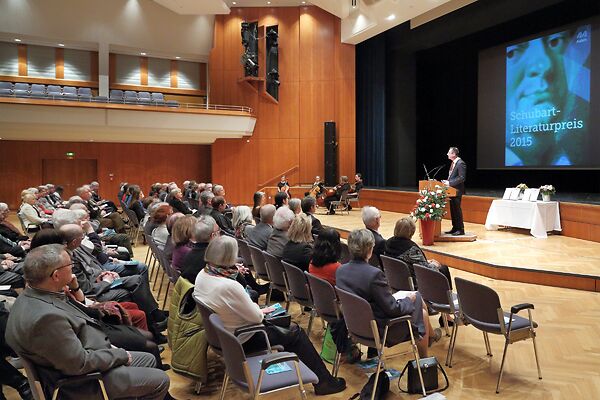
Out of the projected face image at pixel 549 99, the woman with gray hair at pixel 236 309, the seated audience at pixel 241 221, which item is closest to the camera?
the woman with gray hair at pixel 236 309

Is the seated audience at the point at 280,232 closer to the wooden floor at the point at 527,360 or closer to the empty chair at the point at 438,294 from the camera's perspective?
the wooden floor at the point at 527,360

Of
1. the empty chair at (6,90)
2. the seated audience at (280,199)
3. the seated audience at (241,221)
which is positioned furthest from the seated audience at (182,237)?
the empty chair at (6,90)

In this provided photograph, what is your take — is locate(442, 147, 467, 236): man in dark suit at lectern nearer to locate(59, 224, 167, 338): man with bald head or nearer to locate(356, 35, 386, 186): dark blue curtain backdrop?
locate(59, 224, 167, 338): man with bald head

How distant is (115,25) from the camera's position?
1727 cm

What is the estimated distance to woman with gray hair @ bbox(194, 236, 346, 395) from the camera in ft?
9.43

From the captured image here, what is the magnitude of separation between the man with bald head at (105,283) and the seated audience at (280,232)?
122 centimetres

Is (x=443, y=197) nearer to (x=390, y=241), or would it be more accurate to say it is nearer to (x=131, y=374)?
(x=390, y=241)

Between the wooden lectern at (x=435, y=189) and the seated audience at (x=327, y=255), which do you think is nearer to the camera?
the seated audience at (x=327, y=255)

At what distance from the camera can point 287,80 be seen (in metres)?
18.0

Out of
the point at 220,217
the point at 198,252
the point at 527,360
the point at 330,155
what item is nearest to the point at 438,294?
the point at 527,360

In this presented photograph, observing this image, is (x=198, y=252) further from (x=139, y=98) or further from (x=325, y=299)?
(x=139, y=98)

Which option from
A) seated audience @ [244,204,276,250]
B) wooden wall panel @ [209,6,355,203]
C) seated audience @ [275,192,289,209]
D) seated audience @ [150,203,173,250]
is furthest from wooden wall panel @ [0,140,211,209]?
seated audience @ [244,204,276,250]

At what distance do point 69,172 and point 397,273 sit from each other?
16383 mm

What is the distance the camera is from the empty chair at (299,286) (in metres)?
4.05
